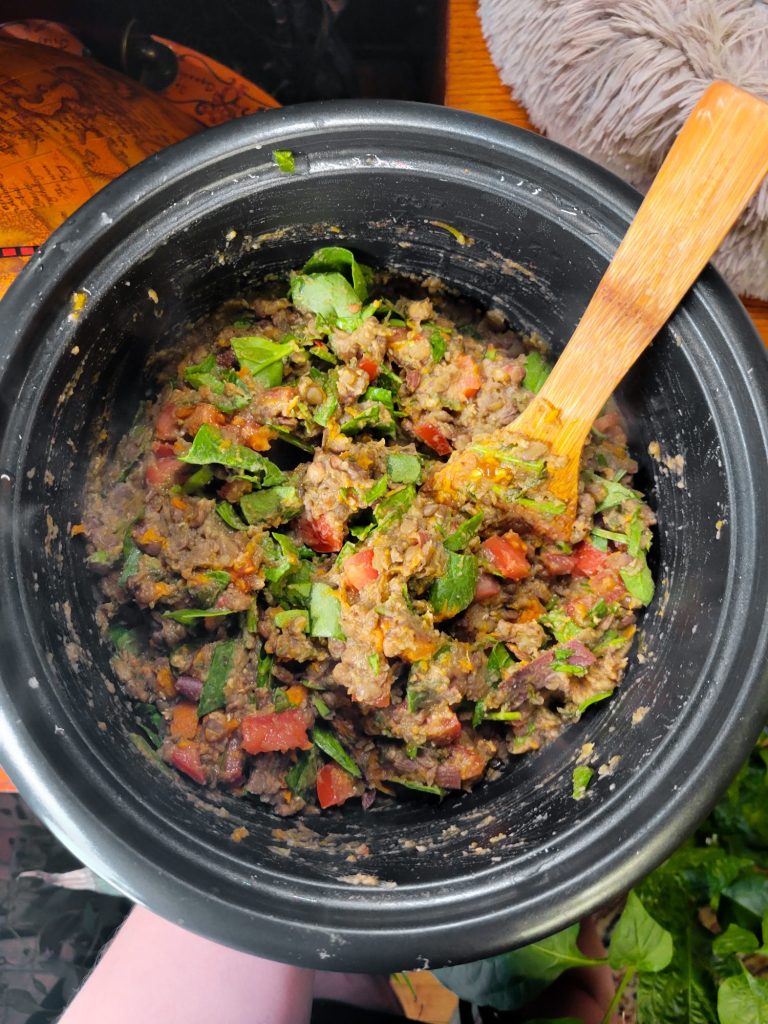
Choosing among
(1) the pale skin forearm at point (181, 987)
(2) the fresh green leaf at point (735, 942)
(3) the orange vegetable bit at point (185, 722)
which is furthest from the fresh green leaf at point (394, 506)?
(2) the fresh green leaf at point (735, 942)

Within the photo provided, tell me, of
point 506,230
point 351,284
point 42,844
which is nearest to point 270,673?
point 351,284

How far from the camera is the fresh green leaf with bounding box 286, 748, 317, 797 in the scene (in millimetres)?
1435

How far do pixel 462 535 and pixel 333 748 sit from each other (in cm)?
42

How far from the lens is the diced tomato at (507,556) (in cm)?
142

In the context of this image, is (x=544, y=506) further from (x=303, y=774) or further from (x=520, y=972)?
(x=520, y=972)

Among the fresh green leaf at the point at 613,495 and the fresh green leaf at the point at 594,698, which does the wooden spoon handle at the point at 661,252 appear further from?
the fresh green leaf at the point at 594,698

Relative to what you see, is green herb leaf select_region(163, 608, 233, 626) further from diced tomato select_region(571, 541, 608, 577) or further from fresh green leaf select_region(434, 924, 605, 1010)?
fresh green leaf select_region(434, 924, 605, 1010)

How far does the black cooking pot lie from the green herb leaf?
12cm

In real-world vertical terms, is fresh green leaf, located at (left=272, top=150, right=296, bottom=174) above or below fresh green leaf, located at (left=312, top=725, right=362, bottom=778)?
above

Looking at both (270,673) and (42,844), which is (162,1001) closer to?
(42,844)

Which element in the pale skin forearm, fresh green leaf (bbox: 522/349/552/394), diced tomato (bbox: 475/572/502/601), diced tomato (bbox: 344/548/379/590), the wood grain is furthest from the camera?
the wood grain

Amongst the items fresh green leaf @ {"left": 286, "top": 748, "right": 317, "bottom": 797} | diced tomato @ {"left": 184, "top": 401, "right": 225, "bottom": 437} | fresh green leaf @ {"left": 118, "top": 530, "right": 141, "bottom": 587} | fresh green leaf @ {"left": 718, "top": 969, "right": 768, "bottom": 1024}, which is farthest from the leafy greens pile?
diced tomato @ {"left": 184, "top": 401, "right": 225, "bottom": 437}

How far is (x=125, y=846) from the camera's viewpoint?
1120mm

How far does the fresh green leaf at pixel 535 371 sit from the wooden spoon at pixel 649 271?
0.55ft
